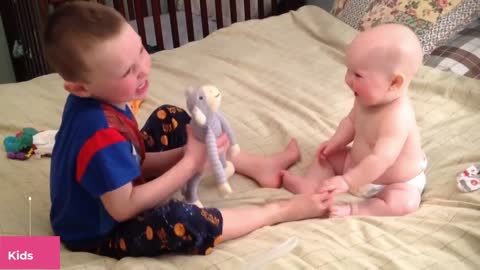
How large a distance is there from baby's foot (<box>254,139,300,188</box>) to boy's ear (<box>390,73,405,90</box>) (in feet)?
1.00

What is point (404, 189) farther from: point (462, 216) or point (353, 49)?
point (353, 49)

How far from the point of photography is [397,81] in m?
1.11

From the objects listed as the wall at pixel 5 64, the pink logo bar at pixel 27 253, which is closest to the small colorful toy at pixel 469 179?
the pink logo bar at pixel 27 253

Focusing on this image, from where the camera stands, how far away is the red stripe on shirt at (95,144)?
3.01 ft

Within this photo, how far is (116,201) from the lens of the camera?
94 cm

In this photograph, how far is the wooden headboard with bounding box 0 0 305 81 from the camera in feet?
7.18

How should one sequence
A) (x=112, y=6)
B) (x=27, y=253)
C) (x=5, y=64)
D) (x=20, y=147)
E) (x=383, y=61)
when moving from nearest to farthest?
(x=27, y=253) → (x=383, y=61) → (x=20, y=147) → (x=112, y=6) → (x=5, y=64)

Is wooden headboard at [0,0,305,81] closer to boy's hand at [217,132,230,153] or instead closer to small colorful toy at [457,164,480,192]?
boy's hand at [217,132,230,153]

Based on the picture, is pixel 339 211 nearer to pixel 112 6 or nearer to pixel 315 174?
pixel 315 174

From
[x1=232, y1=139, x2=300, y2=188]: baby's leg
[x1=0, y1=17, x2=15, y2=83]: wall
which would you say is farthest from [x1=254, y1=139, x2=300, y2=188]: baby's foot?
[x1=0, y1=17, x2=15, y2=83]: wall

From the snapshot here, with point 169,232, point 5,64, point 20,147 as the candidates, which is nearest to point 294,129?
point 169,232

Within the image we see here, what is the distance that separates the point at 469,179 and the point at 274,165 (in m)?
0.41

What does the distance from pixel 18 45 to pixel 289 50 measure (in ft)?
4.37

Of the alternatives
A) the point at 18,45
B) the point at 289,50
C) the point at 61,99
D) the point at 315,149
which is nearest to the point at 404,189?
the point at 315,149
